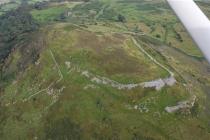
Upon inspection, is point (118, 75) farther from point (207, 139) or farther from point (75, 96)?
point (207, 139)

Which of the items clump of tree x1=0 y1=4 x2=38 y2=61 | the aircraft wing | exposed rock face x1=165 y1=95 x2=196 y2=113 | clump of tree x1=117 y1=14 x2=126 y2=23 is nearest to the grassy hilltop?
exposed rock face x1=165 y1=95 x2=196 y2=113

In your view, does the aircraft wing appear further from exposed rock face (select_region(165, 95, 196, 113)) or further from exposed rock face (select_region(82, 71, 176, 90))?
exposed rock face (select_region(82, 71, 176, 90))

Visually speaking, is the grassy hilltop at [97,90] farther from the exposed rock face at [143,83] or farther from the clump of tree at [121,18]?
the clump of tree at [121,18]

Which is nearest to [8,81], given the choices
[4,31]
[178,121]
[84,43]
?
[84,43]

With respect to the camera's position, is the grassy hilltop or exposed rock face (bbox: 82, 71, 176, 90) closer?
the grassy hilltop

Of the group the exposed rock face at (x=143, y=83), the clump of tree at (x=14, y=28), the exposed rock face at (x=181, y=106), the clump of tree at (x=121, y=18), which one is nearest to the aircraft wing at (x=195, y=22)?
the exposed rock face at (x=181, y=106)

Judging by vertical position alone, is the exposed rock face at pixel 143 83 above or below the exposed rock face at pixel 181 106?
above
